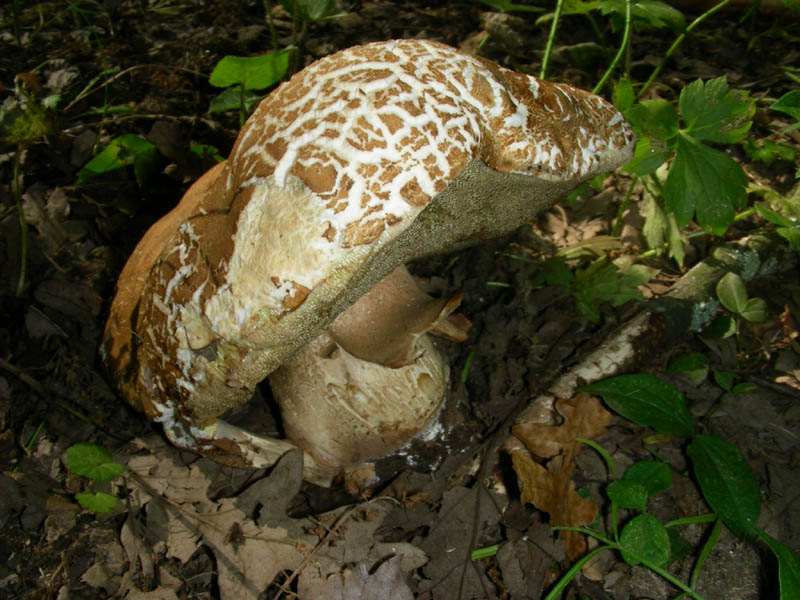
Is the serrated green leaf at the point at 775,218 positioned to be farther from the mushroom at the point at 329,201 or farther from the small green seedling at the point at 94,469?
the small green seedling at the point at 94,469

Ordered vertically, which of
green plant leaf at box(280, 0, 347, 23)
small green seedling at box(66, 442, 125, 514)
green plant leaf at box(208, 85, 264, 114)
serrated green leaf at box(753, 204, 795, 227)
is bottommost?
small green seedling at box(66, 442, 125, 514)

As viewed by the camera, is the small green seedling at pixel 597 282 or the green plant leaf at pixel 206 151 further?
the green plant leaf at pixel 206 151

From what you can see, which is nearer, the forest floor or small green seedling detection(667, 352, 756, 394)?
the forest floor

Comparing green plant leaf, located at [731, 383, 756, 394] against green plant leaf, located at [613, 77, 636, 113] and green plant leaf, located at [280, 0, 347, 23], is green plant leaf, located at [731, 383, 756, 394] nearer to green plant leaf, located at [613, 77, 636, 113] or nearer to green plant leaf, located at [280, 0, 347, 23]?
green plant leaf, located at [613, 77, 636, 113]

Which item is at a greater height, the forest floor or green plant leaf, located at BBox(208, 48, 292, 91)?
green plant leaf, located at BBox(208, 48, 292, 91)

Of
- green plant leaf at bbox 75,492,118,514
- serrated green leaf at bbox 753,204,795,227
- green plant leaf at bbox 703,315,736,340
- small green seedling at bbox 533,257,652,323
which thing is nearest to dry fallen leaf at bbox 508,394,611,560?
small green seedling at bbox 533,257,652,323

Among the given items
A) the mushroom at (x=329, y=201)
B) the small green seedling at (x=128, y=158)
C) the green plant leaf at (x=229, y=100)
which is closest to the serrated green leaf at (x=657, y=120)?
the mushroom at (x=329, y=201)

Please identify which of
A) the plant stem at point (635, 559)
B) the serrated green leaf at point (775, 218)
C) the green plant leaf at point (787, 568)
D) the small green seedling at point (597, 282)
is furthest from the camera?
the small green seedling at point (597, 282)

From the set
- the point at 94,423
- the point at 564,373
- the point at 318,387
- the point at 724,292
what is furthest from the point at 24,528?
the point at 724,292
